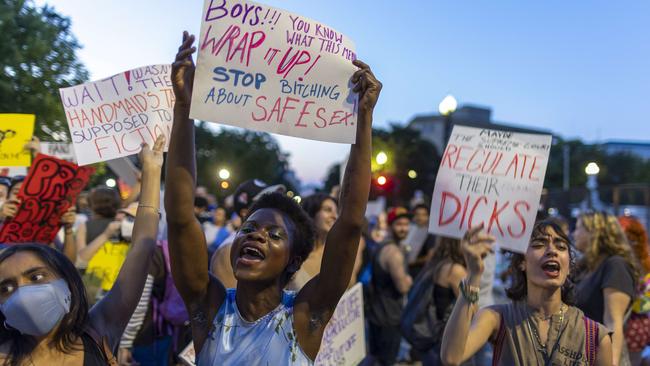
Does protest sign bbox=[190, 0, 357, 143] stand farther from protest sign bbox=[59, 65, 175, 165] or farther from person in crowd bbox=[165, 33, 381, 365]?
protest sign bbox=[59, 65, 175, 165]

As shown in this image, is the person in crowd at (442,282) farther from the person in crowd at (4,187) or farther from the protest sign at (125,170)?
the person in crowd at (4,187)

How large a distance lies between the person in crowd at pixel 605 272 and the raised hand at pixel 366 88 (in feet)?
7.82

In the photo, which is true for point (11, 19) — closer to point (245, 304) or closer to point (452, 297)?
point (452, 297)

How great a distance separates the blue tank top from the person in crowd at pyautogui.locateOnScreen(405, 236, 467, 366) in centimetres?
274

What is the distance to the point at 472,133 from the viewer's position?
3516 mm

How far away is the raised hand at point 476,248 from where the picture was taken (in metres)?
2.76

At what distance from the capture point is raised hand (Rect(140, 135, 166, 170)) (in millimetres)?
2924

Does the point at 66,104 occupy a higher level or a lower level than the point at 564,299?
higher

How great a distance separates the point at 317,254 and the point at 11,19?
215 inches

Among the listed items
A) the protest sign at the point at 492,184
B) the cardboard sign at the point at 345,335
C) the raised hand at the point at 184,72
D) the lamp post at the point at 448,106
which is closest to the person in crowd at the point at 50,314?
the raised hand at the point at 184,72

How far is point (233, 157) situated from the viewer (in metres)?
64.8

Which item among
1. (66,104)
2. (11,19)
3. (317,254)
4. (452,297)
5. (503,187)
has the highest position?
(11,19)

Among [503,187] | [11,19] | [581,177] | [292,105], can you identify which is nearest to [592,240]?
[503,187]

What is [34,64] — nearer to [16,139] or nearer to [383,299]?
[16,139]
